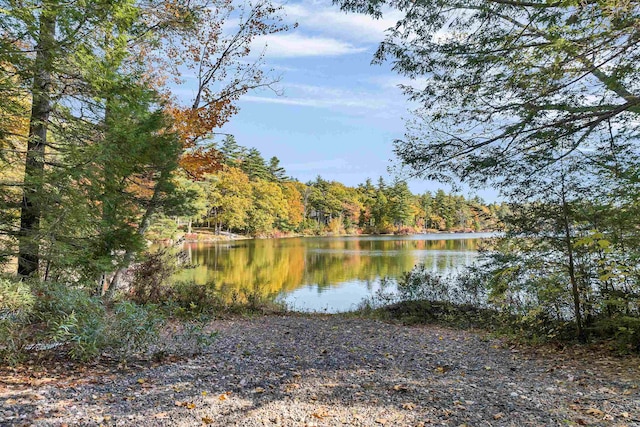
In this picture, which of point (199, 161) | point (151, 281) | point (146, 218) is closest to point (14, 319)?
point (151, 281)

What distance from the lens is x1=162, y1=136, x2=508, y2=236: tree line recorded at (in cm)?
3772

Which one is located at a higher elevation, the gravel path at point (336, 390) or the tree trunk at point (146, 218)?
the tree trunk at point (146, 218)

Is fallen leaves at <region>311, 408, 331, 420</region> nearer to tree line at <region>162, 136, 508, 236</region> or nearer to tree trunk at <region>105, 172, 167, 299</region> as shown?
tree trunk at <region>105, 172, 167, 299</region>

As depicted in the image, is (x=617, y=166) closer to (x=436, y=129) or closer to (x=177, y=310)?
(x=436, y=129)

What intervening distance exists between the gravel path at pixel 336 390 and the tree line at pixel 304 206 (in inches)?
1146

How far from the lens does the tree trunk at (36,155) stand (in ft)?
13.3

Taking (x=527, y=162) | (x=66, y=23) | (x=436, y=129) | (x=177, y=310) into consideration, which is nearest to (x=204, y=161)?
(x=177, y=310)

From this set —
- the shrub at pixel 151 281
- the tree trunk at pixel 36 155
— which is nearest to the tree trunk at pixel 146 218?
the shrub at pixel 151 281

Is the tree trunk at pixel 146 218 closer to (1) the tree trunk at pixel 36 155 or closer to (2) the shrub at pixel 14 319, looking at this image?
(1) the tree trunk at pixel 36 155

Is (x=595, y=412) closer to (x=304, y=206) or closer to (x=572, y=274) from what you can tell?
(x=572, y=274)

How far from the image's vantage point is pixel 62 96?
202 inches

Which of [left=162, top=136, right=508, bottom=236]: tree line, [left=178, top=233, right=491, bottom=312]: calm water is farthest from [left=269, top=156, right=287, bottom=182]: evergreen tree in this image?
[left=178, top=233, right=491, bottom=312]: calm water

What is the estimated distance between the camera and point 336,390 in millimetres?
2971

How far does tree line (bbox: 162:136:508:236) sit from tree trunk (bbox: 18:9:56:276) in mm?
26592
